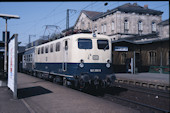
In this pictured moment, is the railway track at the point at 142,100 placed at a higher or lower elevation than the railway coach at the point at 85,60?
lower

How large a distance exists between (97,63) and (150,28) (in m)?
39.4

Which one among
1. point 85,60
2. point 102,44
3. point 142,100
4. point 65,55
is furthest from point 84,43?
point 142,100

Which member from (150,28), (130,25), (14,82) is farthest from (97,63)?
(150,28)

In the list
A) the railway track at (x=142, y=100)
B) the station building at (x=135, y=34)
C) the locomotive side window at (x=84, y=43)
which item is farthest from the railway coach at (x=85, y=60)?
the station building at (x=135, y=34)

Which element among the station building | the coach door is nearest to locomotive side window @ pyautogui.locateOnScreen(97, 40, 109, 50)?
the coach door

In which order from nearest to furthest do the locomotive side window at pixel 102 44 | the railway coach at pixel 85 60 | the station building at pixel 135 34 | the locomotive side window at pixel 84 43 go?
the railway coach at pixel 85 60, the locomotive side window at pixel 84 43, the locomotive side window at pixel 102 44, the station building at pixel 135 34

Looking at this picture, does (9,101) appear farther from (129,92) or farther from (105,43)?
(129,92)

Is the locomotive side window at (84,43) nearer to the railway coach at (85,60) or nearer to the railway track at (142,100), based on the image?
the railway coach at (85,60)

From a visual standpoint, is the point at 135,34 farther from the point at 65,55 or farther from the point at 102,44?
the point at 65,55

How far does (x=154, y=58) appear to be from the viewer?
26594 millimetres

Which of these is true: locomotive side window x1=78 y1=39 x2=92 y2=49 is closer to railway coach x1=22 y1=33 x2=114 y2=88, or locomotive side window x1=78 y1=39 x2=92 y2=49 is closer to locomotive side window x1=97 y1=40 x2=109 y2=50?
railway coach x1=22 y1=33 x2=114 y2=88

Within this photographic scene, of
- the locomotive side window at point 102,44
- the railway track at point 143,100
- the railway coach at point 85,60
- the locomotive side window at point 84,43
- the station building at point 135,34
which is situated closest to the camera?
the railway track at point 143,100

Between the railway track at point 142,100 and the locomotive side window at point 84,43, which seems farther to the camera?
the locomotive side window at point 84,43

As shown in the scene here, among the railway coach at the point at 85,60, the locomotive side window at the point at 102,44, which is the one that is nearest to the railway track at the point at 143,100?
the railway coach at the point at 85,60
